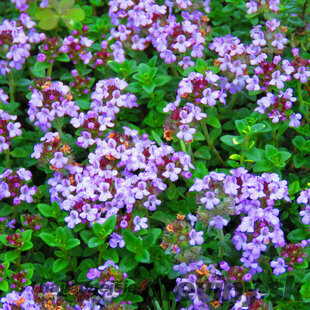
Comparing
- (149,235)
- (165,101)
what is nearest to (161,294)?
(149,235)

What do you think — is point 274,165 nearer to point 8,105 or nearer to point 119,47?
point 119,47

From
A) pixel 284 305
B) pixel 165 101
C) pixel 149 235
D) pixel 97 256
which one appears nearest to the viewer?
pixel 284 305

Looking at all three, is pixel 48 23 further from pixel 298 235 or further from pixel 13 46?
pixel 298 235

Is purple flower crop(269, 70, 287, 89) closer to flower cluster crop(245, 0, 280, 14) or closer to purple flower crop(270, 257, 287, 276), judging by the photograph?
flower cluster crop(245, 0, 280, 14)

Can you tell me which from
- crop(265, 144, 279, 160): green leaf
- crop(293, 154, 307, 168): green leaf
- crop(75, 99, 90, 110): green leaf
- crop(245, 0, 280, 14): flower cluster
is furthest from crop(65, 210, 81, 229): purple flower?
crop(245, 0, 280, 14): flower cluster

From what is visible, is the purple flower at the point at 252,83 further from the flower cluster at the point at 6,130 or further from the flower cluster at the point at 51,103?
the flower cluster at the point at 6,130

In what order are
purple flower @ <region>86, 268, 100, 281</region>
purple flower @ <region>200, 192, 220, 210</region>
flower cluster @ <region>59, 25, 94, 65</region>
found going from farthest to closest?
flower cluster @ <region>59, 25, 94, 65</region> < purple flower @ <region>86, 268, 100, 281</region> < purple flower @ <region>200, 192, 220, 210</region>
